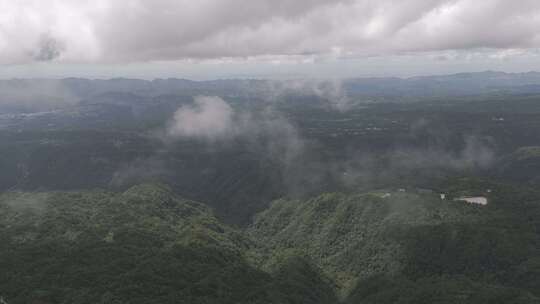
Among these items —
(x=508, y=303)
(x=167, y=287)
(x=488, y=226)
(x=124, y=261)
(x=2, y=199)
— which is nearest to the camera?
(x=508, y=303)

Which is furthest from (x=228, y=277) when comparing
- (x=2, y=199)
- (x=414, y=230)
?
(x=2, y=199)

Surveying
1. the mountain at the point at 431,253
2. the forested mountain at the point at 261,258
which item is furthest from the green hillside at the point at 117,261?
the mountain at the point at 431,253

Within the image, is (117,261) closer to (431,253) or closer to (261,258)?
(261,258)

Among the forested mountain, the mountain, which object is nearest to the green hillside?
the forested mountain

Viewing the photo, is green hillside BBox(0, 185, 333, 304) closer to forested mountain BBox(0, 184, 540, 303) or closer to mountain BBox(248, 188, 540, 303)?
forested mountain BBox(0, 184, 540, 303)

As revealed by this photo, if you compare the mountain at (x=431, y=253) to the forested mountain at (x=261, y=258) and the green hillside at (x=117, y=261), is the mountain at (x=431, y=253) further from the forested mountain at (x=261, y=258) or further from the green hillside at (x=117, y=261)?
the green hillside at (x=117, y=261)

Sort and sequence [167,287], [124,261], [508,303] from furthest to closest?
[124,261] < [167,287] < [508,303]

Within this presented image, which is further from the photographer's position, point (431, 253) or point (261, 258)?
point (261, 258)

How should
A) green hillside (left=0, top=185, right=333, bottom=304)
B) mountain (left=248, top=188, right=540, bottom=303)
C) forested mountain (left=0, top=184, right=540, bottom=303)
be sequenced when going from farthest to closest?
mountain (left=248, top=188, right=540, bottom=303) → forested mountain (left=0, top=184, right=540, bottom=303) → green hillside (left=0, top=185, right=333, bottom=304)

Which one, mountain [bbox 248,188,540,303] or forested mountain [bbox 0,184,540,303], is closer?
Result: forested mountain [bbox 0,184,540,303]

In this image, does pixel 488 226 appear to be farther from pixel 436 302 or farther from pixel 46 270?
pixel 46 270

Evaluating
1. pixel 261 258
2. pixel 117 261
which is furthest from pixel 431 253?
pixel 117 261
